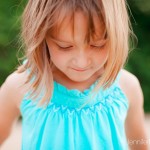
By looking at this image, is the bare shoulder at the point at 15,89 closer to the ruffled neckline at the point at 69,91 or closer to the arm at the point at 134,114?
the ruffled neckline at the point at 69,91

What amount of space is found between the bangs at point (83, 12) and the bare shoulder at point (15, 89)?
0.35m

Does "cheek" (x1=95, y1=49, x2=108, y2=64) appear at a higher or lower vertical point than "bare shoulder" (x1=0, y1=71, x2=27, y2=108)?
higher

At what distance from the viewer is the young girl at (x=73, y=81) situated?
1.46m

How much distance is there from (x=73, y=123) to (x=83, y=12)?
1.33 ft

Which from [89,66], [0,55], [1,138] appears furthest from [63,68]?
[0,55]

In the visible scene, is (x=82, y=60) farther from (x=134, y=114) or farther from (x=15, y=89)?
(x=134, y=114)

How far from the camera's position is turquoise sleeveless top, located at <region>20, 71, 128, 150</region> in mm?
1653

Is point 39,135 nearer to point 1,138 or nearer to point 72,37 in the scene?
point 1,138

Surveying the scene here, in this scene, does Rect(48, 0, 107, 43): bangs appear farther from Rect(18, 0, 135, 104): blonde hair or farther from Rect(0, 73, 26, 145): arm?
Rect(0, 73, 26, 145): arm

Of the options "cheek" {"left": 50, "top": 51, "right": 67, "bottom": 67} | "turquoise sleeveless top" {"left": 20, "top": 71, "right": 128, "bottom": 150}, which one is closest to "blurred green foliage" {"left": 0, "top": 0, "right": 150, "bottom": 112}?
"turquoise sleeveless top" {"left": 20, "top": 71, "right": 128, "bottom": 150}

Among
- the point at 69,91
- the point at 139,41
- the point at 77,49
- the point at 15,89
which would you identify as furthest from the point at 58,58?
the point at 139,41

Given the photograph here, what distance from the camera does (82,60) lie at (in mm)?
1476

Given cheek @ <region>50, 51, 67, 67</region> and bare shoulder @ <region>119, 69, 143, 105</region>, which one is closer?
cheek @ <region>50, 51, 67, 67</region>

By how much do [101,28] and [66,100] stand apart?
1.04 ft
